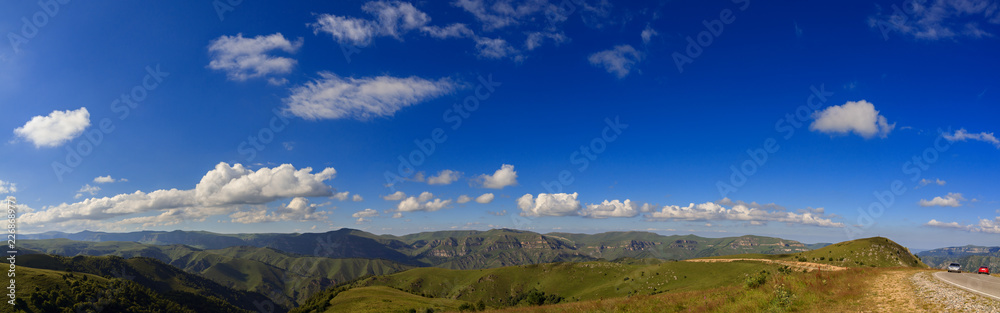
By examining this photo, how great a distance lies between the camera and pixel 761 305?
2575 centimetres

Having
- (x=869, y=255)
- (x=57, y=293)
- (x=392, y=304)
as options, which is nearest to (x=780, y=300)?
(x=392, y=304)

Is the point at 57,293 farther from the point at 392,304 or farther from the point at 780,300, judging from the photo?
the point at 780,300

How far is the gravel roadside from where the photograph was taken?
2177 cm

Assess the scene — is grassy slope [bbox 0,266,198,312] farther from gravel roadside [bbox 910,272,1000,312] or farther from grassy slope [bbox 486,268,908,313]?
gravel roadside [bbox 910,272,1000,312]

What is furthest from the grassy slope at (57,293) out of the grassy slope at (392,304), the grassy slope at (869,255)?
the grassy slope at (869,255)

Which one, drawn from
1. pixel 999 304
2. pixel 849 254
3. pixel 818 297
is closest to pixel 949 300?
pixel 999 304

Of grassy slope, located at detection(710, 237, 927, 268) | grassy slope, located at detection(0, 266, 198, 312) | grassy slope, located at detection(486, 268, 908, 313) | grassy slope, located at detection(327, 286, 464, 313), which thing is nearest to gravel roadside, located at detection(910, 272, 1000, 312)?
grassy slope, located at detection(486, 268, 908, 313)

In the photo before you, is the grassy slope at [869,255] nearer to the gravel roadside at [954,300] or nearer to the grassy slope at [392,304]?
the grassy slope at [392,304]

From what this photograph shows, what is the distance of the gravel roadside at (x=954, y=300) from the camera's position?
71.4ft

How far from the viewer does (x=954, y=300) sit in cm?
2414

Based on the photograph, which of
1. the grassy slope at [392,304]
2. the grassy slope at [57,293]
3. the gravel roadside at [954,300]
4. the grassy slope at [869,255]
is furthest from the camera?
the grassy slope at [869,255]

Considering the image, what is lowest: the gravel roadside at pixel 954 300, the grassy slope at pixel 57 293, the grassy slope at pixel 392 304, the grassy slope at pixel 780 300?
the grassy slope at pixel 57 293

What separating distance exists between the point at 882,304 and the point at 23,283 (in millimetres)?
277074

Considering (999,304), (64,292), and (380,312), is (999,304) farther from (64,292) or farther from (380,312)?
(64,292)
